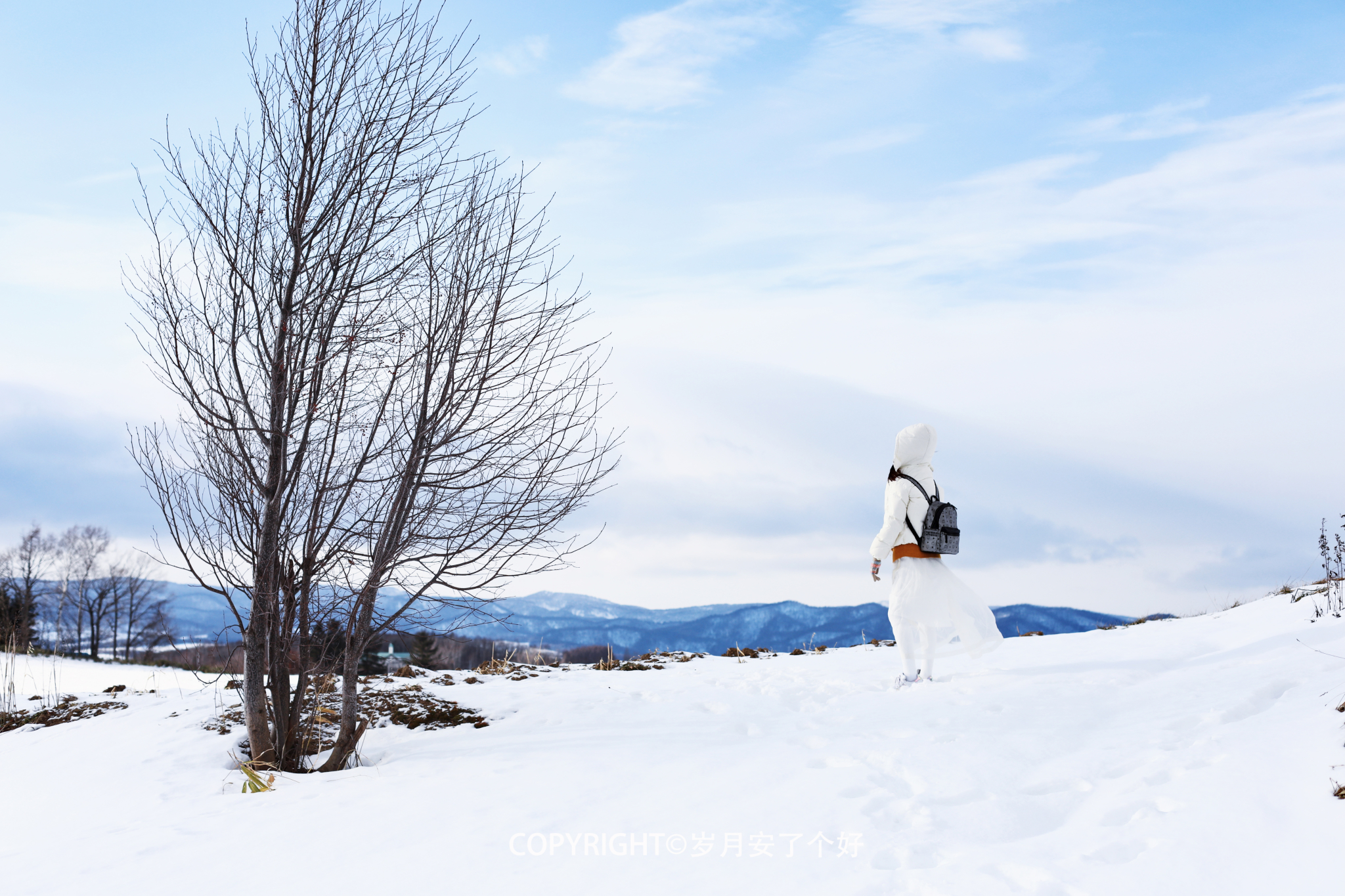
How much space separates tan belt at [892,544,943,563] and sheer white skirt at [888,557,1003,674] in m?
0.03

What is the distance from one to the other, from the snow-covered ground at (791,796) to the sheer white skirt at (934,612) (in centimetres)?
35

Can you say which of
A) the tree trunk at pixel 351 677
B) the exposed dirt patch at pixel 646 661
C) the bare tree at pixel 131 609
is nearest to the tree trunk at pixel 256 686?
the tree trunk at pixel 351 677

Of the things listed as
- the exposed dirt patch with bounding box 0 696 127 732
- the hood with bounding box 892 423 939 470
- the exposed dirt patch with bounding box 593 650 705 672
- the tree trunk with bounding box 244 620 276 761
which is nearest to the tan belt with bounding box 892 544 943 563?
the hood with bounding box 892 423 939 470

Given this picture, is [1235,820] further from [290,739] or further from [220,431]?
[220,431]

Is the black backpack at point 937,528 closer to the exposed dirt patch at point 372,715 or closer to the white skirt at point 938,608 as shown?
the white skirt at point 938,608

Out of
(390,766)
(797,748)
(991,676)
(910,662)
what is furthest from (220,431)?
(991,676)

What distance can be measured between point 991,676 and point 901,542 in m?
1.38

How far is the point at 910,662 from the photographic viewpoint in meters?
7.31

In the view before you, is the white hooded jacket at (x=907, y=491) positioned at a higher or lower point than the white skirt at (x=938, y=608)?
higher

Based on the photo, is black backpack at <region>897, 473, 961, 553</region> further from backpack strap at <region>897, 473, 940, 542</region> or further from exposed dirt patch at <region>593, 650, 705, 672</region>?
exposed dirt patch at <region>593, 650, 705, 672</region>

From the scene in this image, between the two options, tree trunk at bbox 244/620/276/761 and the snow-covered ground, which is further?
tree trunk at bbox 244/620/276/761

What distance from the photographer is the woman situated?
7.22 metres

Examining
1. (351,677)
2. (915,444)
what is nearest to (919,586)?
(915,444)

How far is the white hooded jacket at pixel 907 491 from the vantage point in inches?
289
